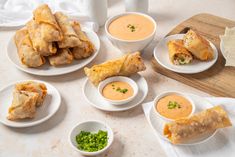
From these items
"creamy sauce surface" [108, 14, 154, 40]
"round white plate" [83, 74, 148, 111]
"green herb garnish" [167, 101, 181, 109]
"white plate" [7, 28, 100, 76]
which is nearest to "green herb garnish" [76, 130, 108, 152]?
"round white plate" [83, 74, 148, 111]

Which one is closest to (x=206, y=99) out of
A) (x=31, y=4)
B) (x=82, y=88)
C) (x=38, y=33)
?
(x=82, y=88)

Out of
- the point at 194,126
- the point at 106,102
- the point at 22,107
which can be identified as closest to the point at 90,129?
the point at 106,102

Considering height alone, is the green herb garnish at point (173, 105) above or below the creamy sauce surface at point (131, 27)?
below

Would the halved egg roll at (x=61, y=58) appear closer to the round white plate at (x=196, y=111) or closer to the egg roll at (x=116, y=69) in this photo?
the egg roll at (x=116, y=69)

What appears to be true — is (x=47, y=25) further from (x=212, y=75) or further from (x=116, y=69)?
(x=212, y=75)

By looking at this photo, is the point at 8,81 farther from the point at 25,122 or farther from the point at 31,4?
the point at 31,4

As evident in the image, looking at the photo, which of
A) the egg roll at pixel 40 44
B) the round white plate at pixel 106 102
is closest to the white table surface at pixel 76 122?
the round white plate at pixel 106 102
